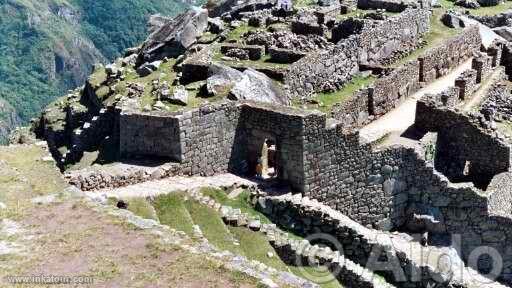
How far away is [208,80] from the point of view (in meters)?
26.5

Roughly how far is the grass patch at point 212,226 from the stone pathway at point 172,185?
77 cm

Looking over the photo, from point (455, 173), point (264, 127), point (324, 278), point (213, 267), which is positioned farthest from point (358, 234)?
point (213, 267)

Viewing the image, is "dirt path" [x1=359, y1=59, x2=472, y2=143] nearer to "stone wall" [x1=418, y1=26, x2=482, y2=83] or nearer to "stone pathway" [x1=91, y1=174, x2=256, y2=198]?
"stone wall" [x1=418, y1=26, x2=482, y2=83]

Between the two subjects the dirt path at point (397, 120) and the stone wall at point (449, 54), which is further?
the stone wall at point (449, 54)

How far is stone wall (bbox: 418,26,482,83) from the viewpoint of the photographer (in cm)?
3566

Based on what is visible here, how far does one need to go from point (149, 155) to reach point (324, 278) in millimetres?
6236

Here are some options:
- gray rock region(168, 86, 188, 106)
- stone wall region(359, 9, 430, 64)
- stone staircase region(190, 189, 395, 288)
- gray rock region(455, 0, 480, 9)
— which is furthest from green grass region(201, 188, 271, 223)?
gray rock region(455, 0, 480, 9)

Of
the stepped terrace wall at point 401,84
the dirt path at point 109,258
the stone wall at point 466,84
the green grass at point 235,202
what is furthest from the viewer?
the stone wall at point 466,84

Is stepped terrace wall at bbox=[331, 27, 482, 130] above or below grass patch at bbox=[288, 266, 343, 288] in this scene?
above

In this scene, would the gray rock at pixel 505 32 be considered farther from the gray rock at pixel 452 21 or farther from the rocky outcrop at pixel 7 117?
the rocky outcrop at pixel 7 117

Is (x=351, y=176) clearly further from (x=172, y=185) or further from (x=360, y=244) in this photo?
(x=172, y=185)

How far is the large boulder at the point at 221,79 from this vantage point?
2605 centimetres

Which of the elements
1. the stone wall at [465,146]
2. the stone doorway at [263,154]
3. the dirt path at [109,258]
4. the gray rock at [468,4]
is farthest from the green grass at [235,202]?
the gray rock at [468,4]

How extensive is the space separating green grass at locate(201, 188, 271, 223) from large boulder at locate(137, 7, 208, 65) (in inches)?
514
